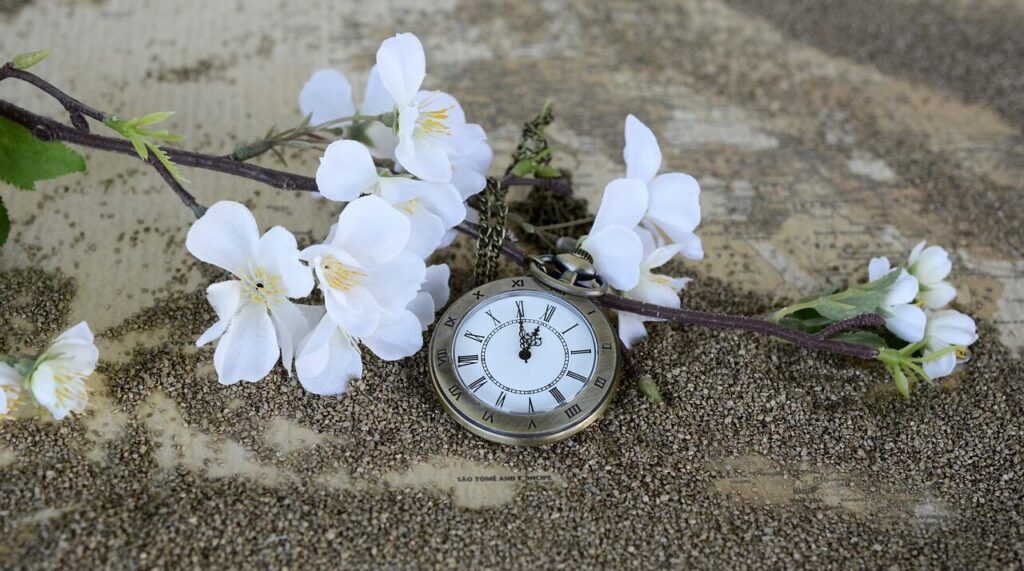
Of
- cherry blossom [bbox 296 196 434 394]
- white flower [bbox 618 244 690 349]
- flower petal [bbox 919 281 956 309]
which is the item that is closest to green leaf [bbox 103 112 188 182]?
cherry blossom [bbox 296 196 434 394]

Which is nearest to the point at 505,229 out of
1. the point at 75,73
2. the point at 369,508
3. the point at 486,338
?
the point at 486,338

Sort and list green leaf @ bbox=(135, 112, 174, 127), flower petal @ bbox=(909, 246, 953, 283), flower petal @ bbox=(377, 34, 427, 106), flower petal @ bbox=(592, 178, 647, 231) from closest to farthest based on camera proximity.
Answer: green leaf @ bbox=(135, 112, 174, 127) → flower petal @ bbox=(377, 34, 427, 106) → flower petal @ bbox=(592, 178, 647, 231) → flower petal @ bbox=(909, 246, 953, 283)

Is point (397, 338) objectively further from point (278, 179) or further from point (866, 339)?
point (866, 339)

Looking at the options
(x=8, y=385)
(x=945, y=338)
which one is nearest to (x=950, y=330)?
(x=945, y=338)

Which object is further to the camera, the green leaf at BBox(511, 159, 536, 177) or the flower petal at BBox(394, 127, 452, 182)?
the green leaf at BBox(511, 159, 536, 177)

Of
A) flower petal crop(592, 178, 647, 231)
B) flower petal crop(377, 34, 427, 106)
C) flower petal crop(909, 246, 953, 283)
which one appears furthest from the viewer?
flower petal crop(909, 246, 953, 283)

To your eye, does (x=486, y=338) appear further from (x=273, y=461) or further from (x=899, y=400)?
(x=899, y=400)

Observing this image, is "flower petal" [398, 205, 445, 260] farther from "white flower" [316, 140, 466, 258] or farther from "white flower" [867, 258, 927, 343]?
"white flower" [867, 258, 927, 343]
